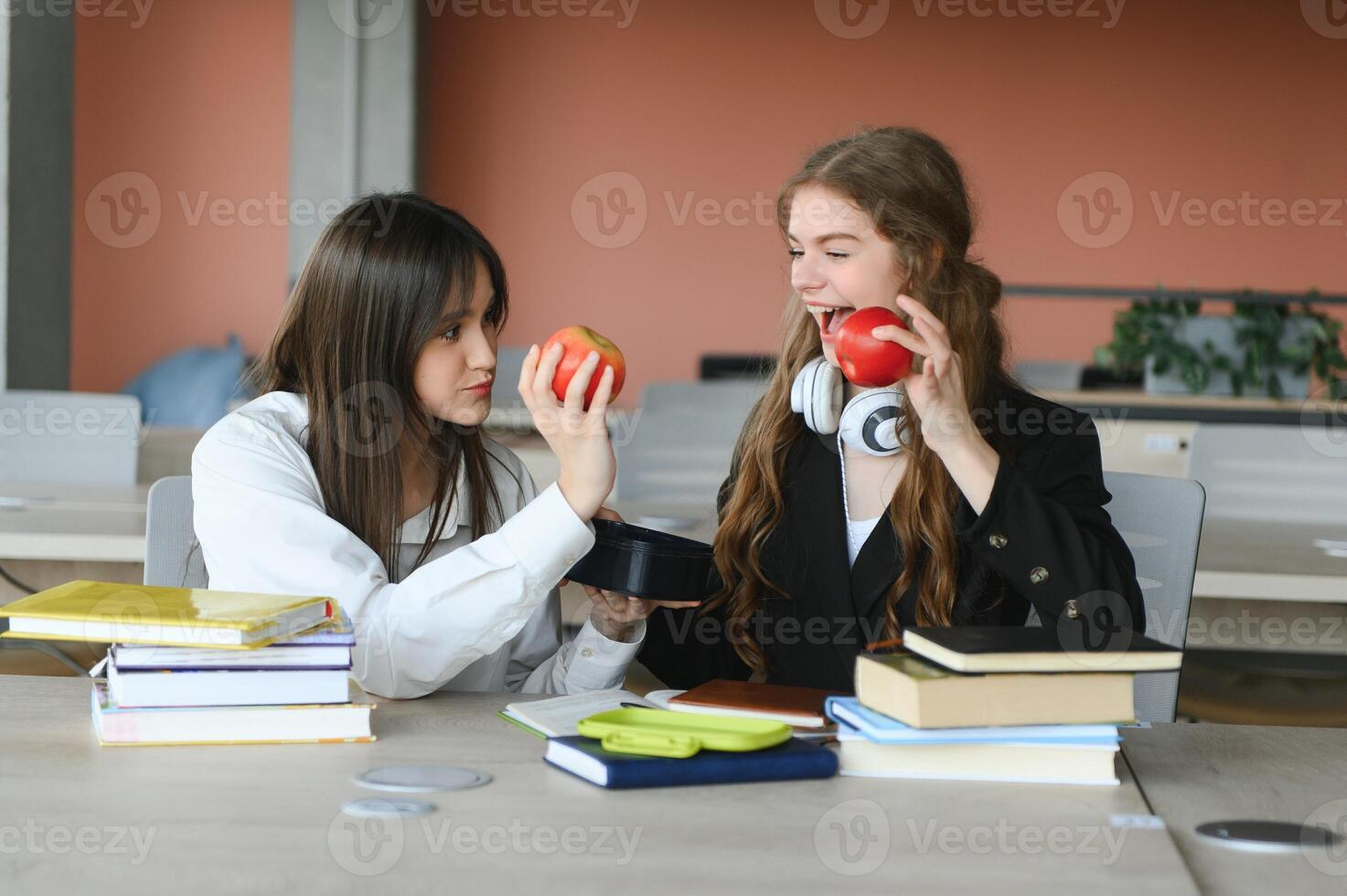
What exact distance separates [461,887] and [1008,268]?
6100 mm

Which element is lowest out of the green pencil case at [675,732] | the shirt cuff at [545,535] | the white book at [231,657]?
the green pencil case at [675,732]

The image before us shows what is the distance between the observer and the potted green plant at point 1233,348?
448cm

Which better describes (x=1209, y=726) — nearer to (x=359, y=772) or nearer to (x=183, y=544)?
(x=359, y=772)

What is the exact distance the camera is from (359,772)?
111 cm

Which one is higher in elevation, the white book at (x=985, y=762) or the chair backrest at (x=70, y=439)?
the white book at (x=985, y=762)

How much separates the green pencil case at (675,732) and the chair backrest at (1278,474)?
1923 millimetres

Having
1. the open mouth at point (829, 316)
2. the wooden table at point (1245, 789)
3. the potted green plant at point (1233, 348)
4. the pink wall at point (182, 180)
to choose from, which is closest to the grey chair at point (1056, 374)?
the potted green plant at point (1233, 348)

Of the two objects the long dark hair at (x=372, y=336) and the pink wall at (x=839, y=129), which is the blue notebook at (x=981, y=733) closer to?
the long dark hair at (x=372, y=336)

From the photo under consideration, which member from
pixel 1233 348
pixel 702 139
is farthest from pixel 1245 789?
pixel 702 139

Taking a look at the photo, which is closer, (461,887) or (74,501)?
(461,887)

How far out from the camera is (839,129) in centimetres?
650

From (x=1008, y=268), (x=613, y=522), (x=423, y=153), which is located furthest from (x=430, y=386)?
(x=1008, y=268)

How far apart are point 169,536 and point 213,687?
2.21ft

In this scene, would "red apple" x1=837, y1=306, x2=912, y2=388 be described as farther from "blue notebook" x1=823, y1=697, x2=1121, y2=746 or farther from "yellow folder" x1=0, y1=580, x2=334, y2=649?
"yellow folder" x1=0, y1=580, x2=334, y2=649
